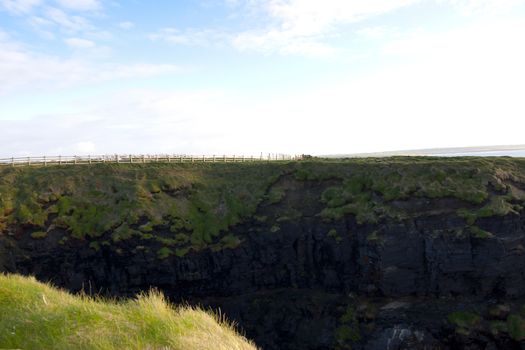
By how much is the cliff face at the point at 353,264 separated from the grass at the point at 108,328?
26355 millimetres

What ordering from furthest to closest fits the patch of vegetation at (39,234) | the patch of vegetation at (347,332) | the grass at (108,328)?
the patch of vegetation at (39,234)
the patch of vegetation at (347,332)
the grass at (108,328)

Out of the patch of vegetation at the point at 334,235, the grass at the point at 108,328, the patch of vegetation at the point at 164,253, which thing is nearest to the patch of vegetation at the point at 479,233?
the patch of vegetation at the point at 334,235

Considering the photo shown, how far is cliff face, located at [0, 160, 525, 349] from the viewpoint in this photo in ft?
113

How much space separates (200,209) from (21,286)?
28518 millimetres

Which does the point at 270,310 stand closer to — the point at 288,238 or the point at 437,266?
the point at 288,238

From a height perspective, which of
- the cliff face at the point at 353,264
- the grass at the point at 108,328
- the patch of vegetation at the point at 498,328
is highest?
the grass at the point at 108,328

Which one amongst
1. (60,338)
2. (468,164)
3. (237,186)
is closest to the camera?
(60,338)

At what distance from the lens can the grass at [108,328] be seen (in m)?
9.87

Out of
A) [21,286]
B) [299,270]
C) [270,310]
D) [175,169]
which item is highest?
[175,169]

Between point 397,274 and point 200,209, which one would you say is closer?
point 397,274

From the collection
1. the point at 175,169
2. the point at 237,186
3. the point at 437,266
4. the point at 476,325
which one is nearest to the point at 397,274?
the point at 437,266

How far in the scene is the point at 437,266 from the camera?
117 feet

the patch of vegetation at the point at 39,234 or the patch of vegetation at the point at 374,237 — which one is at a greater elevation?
the patch of vegetation at the point at 39,234

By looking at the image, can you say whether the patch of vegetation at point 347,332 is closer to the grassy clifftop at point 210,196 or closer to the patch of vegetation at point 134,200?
the grassy clifftop at point 210,196
